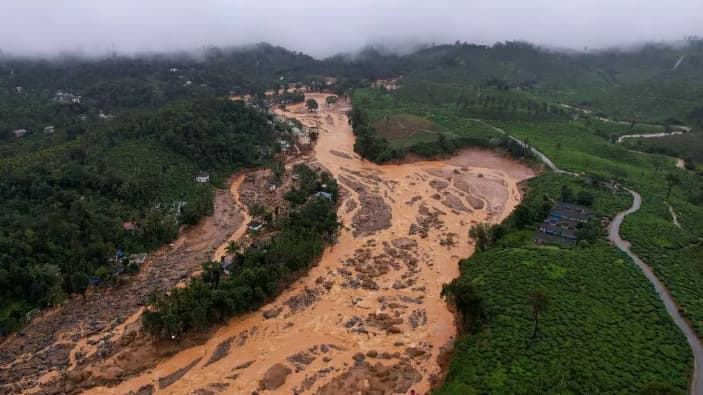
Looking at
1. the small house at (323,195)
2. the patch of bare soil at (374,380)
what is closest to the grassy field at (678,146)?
the small house at (323,195)

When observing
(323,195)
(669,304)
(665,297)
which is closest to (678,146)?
(665,297)

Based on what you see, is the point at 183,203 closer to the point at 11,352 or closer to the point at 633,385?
the point at 11,352

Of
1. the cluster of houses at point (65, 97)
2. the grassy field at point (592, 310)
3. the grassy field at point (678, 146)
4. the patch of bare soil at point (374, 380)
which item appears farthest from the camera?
the cluster of houses at point (65, 97)

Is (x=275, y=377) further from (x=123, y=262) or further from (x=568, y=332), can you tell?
(x=568, y=332)

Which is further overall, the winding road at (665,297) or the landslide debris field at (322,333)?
the landslide debris field at (322,333)

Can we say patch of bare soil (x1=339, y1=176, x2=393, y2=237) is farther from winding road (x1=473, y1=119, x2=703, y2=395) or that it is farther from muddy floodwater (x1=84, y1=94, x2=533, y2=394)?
winding road (x1=473, y1=119, x2=703, y2=395)

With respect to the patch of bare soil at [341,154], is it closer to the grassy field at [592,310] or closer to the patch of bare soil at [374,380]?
the grassy field at [592,310]

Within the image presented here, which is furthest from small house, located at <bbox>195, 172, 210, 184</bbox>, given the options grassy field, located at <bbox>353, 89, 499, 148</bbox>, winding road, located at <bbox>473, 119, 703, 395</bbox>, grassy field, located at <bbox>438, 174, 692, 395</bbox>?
winding road, located at <bbox>473, 119, 703, 395</bbox>
